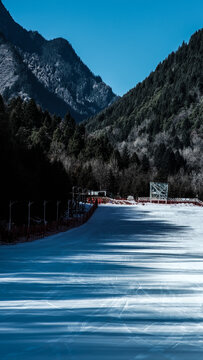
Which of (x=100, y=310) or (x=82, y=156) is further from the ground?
(x=82, y=156)

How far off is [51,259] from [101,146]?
169284 millimetres

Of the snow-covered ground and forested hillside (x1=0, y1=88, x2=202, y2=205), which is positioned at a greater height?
forested hillside (x1=0, y1=88, x2=202, y2=205)

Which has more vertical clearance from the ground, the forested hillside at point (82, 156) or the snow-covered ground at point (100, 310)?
the forested hillside at point (82, 156)

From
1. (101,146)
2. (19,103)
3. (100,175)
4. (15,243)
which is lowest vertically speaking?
(15,243)

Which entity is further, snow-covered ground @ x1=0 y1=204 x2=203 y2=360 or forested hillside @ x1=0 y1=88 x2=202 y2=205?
forested hillside @ x1=0 y1=88 x2=202 y2=205

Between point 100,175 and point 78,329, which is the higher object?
point 100,175

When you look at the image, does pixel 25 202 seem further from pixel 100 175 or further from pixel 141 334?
pixel 100 175

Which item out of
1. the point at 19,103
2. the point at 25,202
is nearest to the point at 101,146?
the point at 19,103

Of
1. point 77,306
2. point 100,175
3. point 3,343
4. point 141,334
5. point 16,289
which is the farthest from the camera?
point 100,175

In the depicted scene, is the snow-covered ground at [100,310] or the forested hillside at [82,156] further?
the forested hillside at [82,156]

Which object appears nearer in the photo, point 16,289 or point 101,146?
point 16,289

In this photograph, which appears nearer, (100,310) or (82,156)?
(100,310)

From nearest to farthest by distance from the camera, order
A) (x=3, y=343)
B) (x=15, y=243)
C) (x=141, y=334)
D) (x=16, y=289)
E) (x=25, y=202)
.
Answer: (x=3, y=343) → (x=141, y=334) → (x=16, y=289) → (x=15, y=243) → (x=25, y=202)

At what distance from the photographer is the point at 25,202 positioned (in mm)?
35125
